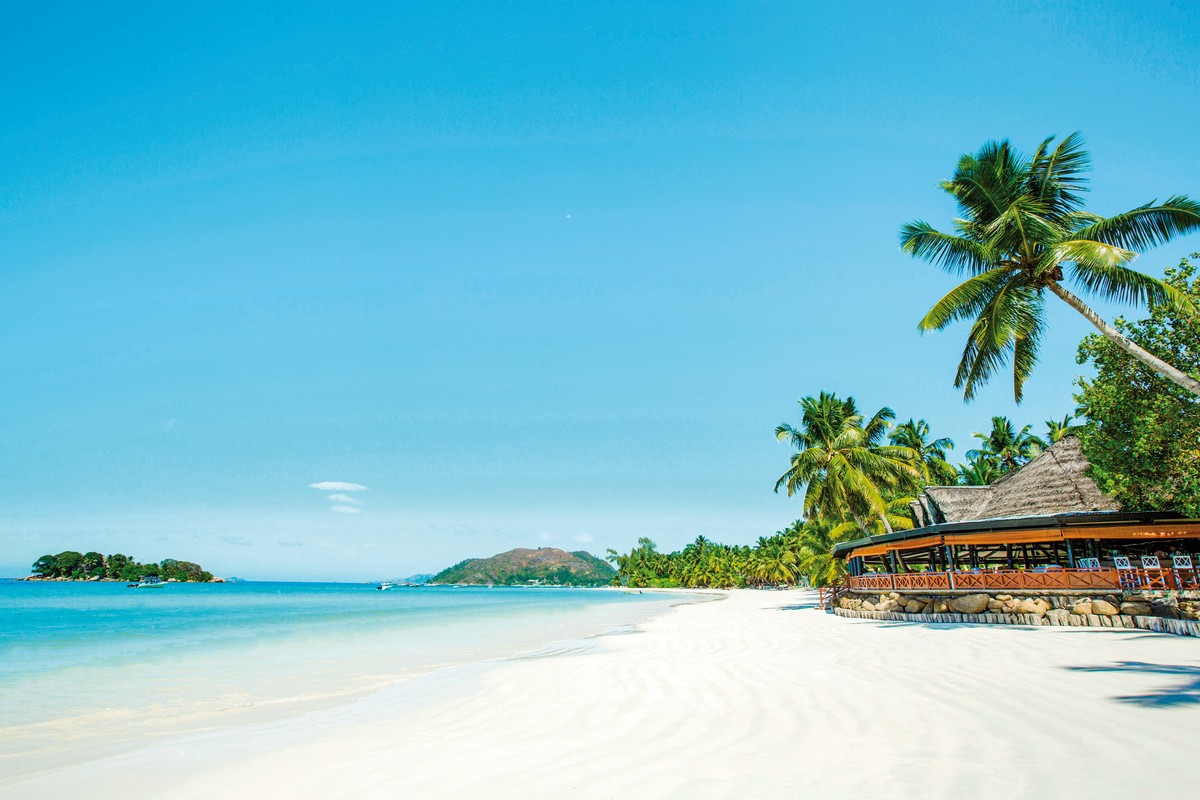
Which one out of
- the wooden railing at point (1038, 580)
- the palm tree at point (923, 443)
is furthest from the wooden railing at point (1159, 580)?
the palm tree at point (923, 443)

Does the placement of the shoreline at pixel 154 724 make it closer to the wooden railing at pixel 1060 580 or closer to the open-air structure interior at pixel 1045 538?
the wooden railing at pixel 1060 580

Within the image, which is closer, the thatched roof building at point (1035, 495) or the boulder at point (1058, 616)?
the boulder at point (1058, 616)

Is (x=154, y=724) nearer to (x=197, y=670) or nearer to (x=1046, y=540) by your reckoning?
(x=197, y=670)

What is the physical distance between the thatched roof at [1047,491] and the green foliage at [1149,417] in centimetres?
242

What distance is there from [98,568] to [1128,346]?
20784cm

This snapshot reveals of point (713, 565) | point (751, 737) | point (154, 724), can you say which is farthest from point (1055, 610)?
point (713, 565)

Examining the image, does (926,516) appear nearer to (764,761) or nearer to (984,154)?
(984,154)

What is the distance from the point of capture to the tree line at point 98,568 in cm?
15612

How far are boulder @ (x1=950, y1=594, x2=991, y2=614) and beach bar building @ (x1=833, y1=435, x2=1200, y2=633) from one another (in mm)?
179

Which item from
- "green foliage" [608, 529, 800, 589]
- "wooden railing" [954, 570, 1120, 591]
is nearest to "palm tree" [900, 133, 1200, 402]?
"wooden railing" [954, 570, 1120, 591]

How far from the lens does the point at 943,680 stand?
7883 millimetres

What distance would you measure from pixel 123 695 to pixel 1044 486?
22.7 metres

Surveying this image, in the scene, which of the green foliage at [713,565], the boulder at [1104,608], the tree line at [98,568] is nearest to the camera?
the boulder at [1104,608]

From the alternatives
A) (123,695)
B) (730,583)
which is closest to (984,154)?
(123,695)
